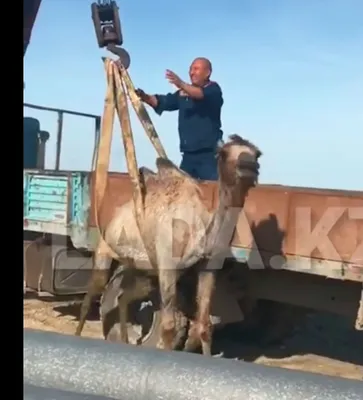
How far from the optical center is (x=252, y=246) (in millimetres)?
6281

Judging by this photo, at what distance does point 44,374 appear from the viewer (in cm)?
239

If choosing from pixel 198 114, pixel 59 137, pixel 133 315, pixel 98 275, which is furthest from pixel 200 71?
pixel 59 137

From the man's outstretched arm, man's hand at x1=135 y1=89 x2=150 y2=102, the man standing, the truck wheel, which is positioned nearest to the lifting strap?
man's hand at x1=135 y1=89 x2=150 y2=102

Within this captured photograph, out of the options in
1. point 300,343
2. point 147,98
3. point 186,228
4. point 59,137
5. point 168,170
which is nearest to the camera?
point 186,228

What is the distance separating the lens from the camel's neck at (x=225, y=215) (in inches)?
242

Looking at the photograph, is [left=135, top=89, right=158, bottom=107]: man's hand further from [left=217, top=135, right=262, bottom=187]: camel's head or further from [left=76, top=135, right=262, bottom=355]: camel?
[left=217, top=135, right=262, bottom=187]: camel's head

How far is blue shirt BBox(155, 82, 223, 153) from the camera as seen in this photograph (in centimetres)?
712

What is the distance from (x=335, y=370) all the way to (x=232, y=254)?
1590mm

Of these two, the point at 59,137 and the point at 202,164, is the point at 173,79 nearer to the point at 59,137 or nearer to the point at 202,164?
the point at 202,164

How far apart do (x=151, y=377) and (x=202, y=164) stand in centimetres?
510

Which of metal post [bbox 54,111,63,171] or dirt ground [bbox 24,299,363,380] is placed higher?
metal post [bbox 54,111,63,171]

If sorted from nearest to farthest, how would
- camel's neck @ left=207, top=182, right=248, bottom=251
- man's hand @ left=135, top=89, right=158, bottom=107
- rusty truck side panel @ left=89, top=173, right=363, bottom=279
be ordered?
rusty truck side panel @ left=89, top=173, right=363, bottom=279
camel's neck @ left=207, top=182, right=248, bottom=251
man's hand @ left=135, top=89, right=158, bottom=107

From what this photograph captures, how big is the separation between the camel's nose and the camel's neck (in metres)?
0.11
